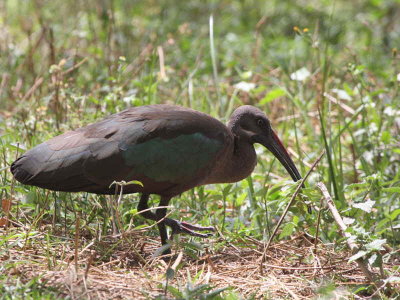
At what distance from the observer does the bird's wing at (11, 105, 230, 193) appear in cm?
424

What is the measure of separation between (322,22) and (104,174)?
5777 mm

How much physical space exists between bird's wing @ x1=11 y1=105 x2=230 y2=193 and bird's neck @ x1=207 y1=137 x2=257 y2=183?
0.20 meters

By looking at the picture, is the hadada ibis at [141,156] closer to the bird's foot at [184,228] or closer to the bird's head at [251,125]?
the bird's foot at [184,228]

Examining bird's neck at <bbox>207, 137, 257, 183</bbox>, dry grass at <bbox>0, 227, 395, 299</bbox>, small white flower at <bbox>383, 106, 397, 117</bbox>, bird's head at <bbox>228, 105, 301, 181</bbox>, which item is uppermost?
bird's head at <bbox>228, 105, 301, 181</bbox>

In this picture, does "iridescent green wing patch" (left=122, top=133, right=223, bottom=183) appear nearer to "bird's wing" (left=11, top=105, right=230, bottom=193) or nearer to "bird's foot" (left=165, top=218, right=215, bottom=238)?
"bird's wing" (left=11, top=105, right=230, bottom=193)

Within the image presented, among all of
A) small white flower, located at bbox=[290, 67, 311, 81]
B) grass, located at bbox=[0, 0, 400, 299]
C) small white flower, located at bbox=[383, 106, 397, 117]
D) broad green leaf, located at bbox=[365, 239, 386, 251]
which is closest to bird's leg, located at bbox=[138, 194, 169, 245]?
grass, located at bbox=[0, 0, 400, 299]

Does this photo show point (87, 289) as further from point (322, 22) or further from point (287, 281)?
point (322, 22)

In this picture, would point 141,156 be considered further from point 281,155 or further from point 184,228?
point 281,155

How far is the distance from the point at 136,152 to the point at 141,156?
0.04 metres

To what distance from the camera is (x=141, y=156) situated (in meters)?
4.35

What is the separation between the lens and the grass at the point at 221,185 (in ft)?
13.1

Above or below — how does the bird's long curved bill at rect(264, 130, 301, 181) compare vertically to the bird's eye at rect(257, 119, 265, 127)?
below

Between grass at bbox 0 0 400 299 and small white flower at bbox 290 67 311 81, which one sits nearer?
grass at bbox 0 0 400 299

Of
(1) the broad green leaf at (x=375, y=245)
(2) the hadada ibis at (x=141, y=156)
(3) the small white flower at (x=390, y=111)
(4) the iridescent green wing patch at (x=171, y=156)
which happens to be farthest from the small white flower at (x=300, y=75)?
(1) the broad green leaf at (x=375, y=245)
